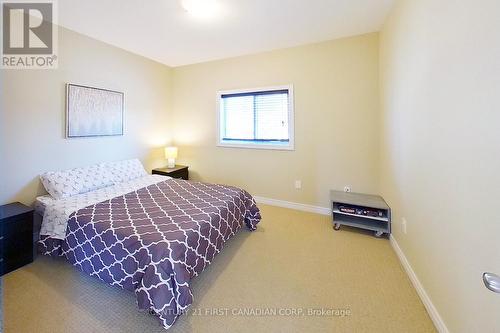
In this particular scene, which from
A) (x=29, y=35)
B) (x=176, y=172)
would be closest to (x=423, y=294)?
(x=176, y=172)

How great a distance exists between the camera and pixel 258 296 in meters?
1.72

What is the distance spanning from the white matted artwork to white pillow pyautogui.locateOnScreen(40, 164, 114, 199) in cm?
50

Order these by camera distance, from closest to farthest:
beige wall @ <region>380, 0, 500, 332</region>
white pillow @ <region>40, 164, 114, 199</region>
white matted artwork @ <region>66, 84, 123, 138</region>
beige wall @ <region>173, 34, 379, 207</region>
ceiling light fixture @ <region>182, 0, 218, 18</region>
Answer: beige wall @ <region>380, 0, 500, 332</region>
ceiling light fixture @ <region>182, 0, 218, 18</region>
white pillow @ <region>40, 164, 114, 199</region>
white matted artwork @ <region>66, 84, 123, 138</region>
beige wall @ <region>173, 34, 379, 207</region>

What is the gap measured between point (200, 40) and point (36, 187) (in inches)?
109

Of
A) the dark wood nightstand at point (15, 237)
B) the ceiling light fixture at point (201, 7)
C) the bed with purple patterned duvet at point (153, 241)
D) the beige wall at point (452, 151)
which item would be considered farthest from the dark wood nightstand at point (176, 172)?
the beige wall at point (452, 151)

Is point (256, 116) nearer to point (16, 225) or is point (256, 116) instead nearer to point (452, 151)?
point (452, 151)


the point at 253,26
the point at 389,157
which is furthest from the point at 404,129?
the point at 253,26

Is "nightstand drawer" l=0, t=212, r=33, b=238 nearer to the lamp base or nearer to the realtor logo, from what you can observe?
the realtor logo

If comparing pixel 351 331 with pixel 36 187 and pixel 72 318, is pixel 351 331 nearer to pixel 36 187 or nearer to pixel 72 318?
pixel 72 318

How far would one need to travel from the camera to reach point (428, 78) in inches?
61.9

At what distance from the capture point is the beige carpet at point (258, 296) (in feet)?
4.80

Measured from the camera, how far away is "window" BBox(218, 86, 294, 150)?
3.50 metres

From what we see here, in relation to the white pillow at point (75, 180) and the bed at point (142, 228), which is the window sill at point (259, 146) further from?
the white pillow at point (75, 180)

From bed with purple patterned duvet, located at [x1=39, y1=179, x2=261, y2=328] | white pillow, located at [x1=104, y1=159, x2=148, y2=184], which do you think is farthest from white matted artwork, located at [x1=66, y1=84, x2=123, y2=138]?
→ bed with purple patterned duvet, located at [x1=39, y1=179, x2=261, y2=328]
